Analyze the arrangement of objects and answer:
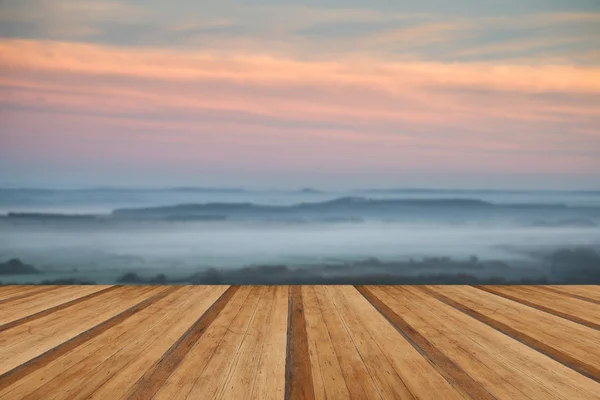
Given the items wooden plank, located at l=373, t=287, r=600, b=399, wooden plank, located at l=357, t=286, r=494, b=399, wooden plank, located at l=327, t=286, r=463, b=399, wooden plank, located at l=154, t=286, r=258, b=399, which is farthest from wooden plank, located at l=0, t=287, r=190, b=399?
wooden plank, located at l=373, t=287, r=600, b=399

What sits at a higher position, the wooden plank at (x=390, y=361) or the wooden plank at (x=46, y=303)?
the wooden plank at (x=46, y=303)

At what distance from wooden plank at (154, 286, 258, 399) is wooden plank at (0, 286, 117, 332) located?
972 millimetres

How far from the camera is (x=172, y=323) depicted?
2520 millimetres

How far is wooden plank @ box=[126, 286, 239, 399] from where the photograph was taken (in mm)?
1607

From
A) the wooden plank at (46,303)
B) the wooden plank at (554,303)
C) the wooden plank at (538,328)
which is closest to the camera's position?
the wooden plank at (538,328)

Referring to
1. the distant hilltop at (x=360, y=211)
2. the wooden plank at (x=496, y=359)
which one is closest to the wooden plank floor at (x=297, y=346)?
the wooden plank at (x=496, y=359)

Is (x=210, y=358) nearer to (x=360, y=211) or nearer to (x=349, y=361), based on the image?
(x=349, y=361)

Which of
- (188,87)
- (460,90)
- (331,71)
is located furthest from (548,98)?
(188,87)

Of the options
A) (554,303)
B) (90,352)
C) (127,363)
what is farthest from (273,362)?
(554,303)

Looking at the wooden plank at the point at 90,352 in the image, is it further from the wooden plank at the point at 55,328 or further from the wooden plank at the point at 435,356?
the wooden plank at the point at 435,356

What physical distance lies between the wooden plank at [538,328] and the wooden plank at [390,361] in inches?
21.5

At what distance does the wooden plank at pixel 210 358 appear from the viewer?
1618 mm

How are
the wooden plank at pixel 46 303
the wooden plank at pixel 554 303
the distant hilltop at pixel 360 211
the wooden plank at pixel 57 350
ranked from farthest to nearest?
the distant hilltop at pixel 360 211, the wooden plank at pixel 554 303, the wooden plank at pixel 46 303, the wooden plank at pixel 57 350

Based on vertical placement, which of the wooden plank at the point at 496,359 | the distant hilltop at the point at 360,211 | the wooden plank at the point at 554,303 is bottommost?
the wooden plank at the point at 496,359
